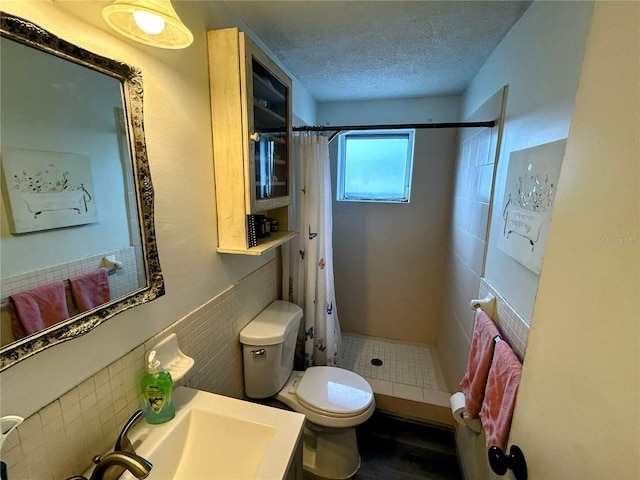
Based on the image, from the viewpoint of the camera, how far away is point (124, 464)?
61cm

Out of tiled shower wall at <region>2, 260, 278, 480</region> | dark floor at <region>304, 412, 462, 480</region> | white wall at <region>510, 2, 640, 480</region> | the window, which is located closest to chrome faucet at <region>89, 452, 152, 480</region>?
tiled shower wall at <region>2, 260, 278, 480</region>

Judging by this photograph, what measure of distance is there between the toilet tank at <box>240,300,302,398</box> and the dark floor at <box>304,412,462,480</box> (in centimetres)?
63

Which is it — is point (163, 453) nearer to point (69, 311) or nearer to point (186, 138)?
point (69, 311)

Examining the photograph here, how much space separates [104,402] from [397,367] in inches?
84.8

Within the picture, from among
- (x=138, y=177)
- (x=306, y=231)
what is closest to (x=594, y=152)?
(x=138, y=177)

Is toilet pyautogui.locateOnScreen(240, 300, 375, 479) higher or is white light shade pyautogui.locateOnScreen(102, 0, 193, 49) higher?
white light shade pyautogui.locateOnScreen(102, 0, 193, 49)

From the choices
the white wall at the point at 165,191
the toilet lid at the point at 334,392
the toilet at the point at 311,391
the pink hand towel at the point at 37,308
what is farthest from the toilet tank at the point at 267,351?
the pink hand towel at the point at 37,308

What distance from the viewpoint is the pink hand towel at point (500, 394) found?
0.92 m

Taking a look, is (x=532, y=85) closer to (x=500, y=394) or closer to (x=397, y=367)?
(x=500, y=394)

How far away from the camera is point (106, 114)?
0.70 metres

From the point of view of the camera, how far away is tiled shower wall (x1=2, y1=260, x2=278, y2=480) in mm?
600

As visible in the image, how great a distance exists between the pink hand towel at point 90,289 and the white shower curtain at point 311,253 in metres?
1.20

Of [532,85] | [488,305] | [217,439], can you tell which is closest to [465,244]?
[488,305]

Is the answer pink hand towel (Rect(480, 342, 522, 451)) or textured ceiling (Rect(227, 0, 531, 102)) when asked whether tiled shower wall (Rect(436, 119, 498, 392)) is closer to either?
textured ceiling (Rect(227, 0, 531, 102))
